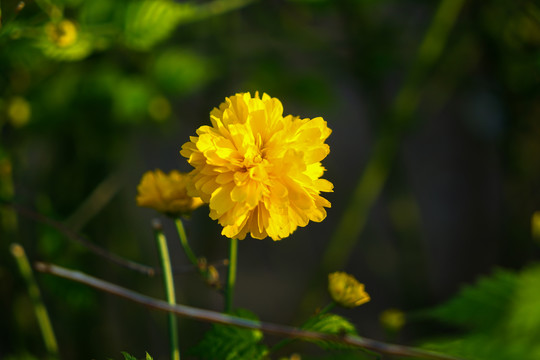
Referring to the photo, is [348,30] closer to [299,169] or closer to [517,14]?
[517,14]

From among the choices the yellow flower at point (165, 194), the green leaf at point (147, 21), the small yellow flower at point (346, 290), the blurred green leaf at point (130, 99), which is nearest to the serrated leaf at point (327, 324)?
the small yellow flower at point (346, 290)

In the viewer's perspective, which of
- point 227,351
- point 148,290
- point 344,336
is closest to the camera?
point 344,336

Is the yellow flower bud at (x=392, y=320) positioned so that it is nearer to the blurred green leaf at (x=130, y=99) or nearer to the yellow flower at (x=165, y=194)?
the yellow flower at (x=165, y=194)

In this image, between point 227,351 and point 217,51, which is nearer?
point 227,351

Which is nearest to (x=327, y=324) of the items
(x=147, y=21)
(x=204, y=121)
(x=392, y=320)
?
(x=392, y=320)

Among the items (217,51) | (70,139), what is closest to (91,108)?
(70,139)

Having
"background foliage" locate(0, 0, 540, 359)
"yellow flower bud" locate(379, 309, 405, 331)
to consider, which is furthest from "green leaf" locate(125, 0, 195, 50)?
"yellow flower bud" locate(379, 309, 405, 331)

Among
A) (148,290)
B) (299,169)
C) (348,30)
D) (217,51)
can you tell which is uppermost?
(348,30)
